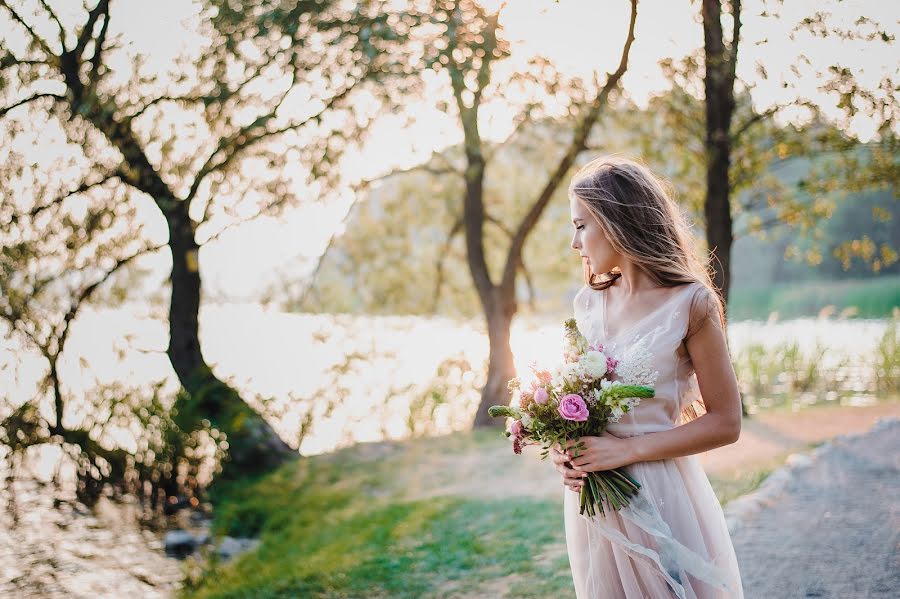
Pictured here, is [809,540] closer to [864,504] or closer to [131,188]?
[864,504]

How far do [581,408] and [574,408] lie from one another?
2 centimetres

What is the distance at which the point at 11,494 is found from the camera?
10000 millimetres

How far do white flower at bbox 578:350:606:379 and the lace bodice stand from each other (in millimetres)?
72

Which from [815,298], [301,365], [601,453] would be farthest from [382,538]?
[815,298]

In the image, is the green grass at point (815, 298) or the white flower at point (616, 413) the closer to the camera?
the white flower at point (616, 413)

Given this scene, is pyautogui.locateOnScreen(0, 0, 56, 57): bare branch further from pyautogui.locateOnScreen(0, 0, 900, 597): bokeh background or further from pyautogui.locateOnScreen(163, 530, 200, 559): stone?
pyautogui.locateOnScreen(163, 530, 200, 559): stone

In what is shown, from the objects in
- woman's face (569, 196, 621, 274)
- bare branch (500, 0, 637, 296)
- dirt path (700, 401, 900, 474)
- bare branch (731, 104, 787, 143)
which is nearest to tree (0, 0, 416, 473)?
bare branch (500, 0, 637, 296)

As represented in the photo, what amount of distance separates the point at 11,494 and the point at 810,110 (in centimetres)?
1002

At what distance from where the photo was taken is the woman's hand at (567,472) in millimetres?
2617

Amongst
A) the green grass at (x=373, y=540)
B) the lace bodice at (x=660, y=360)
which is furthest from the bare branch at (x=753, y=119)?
the lace bodice at (x=660, y=360)

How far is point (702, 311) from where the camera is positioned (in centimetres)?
249

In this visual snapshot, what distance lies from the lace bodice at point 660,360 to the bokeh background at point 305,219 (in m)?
3.97

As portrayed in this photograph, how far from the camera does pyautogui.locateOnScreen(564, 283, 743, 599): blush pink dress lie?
2510 mm

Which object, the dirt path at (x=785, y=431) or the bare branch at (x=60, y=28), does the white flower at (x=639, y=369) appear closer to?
the dirt path at (x=785, y=431)
